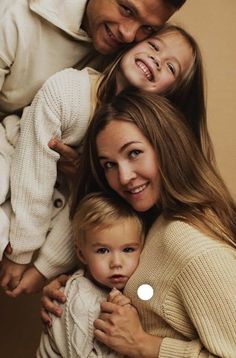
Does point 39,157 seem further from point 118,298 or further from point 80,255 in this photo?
point 118,298

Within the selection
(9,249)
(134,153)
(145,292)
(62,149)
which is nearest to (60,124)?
(62,149)

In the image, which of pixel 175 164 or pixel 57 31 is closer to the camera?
pixel 175 164

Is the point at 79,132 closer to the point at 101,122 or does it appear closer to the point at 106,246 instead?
the point at 101,122

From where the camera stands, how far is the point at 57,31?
133 cm

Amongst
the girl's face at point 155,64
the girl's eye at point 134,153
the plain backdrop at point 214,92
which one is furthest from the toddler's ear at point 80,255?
the plain backdrop at point 214,92

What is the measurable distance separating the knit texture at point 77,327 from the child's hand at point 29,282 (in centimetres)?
11

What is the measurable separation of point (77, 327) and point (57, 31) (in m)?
0.68

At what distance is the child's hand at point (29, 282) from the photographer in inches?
51.4

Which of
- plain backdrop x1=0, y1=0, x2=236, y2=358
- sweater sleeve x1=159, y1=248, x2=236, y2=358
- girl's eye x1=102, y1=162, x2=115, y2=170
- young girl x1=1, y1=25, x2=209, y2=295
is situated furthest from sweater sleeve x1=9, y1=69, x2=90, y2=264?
plain backdrop x1=0, y1=0, x2=236, y2=358

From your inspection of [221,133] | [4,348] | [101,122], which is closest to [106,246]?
[101,122]

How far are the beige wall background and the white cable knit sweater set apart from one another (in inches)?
30.4

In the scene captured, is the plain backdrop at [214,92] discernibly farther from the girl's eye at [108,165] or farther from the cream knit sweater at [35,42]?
the girl's eye at [108,165]

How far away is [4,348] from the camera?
1.73 meters

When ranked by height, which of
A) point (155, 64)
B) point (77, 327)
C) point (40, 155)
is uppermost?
point (155, 64)
